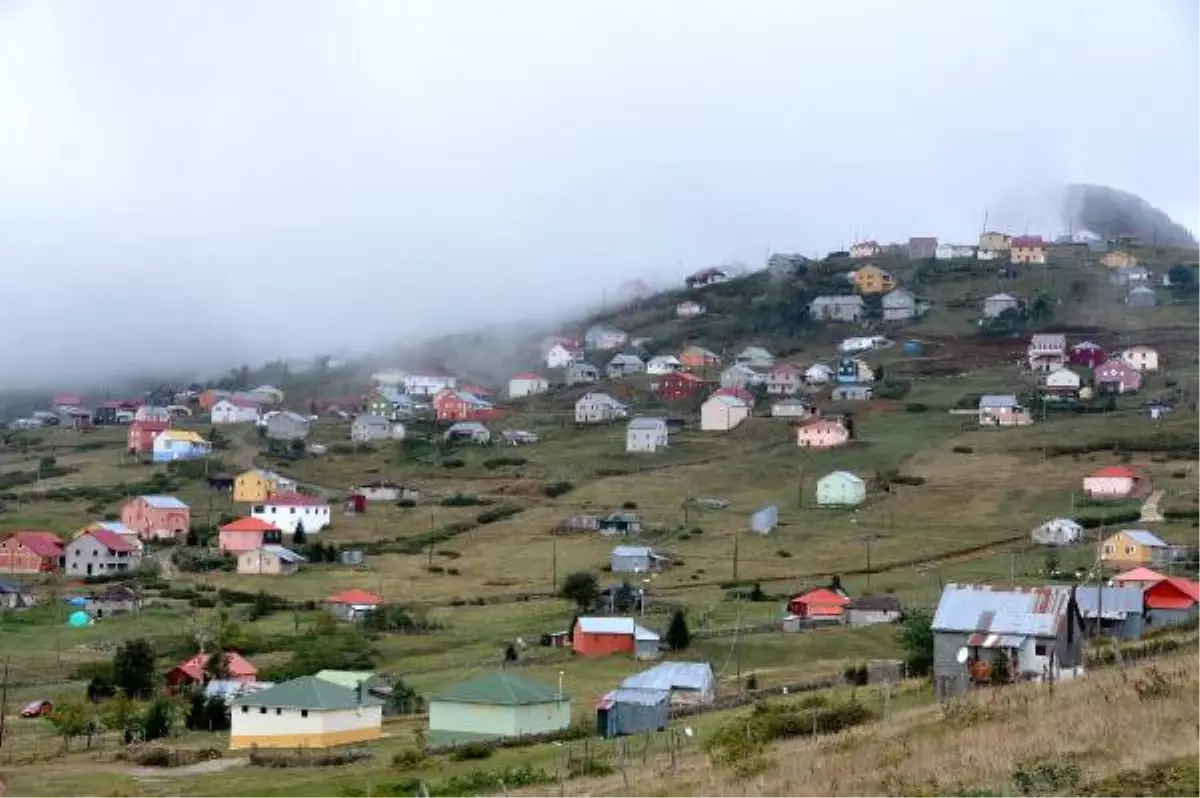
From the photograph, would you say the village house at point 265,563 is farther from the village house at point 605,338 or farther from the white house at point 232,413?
the village house at point 605,338

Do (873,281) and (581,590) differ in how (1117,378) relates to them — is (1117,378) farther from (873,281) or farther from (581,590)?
(581,590)

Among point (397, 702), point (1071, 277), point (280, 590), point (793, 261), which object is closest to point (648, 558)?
point (280, 590)

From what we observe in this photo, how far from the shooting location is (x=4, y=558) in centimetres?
9200

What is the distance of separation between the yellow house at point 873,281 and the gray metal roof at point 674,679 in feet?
417

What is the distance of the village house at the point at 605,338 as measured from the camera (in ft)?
584

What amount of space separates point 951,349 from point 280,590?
3218 inches

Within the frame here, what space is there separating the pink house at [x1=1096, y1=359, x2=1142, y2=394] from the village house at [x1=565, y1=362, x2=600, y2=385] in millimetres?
53929

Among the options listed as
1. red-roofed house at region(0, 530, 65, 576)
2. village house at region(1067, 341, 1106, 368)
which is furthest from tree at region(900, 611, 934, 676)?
village house at region(1067, 341, 1106, 368)

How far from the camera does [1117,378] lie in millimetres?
121562

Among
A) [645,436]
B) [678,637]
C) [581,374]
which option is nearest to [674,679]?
[678,637]

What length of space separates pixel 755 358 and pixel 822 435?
41245mm

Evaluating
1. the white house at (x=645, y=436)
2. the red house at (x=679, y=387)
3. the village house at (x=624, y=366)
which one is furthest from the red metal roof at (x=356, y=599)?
the village house at (x=624, y=366)

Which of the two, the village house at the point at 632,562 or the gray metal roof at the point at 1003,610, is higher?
the village house at the point at 632,562

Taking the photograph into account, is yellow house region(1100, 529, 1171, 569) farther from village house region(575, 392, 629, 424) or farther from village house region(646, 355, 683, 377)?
village house region(646, 355, 683, 377)
